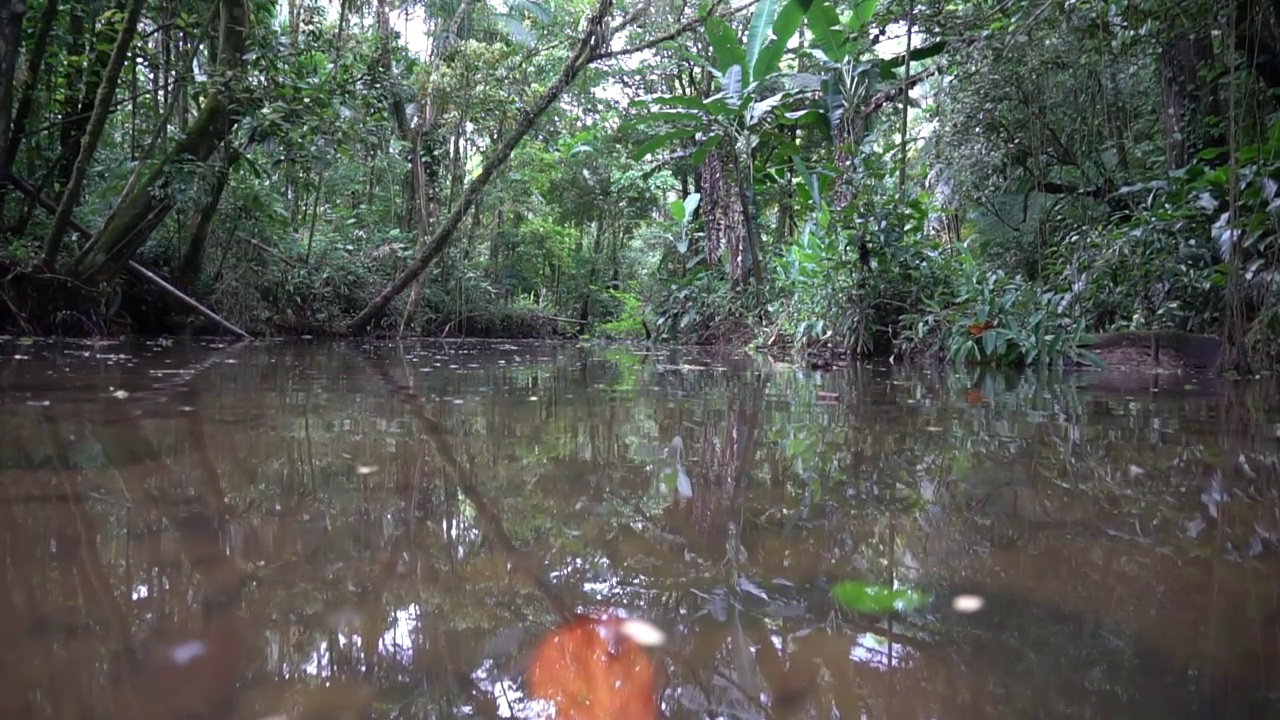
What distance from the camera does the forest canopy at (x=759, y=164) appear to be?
414 cm

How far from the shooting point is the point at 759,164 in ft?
22.7

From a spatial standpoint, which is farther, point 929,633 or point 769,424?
point 769,424

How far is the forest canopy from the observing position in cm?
414

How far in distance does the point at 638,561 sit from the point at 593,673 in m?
0.28

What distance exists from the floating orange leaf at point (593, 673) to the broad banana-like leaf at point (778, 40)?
4.46m

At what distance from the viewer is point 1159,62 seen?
5.05 metres

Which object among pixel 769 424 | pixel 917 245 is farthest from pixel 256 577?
pixel 917 245

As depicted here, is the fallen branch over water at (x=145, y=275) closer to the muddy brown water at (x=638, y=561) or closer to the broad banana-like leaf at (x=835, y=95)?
the muddy brown water at (x=638, y=561)

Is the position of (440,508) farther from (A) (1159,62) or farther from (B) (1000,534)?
(A) (1159,62)

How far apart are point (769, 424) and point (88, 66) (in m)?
5.88

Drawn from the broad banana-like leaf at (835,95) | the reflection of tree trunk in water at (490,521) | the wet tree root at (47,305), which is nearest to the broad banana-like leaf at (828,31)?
the broad banana-like leaf at (835,95)

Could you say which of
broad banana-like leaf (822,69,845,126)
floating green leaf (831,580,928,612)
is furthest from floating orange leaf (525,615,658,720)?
broad banana-like leaf (822,69,845,126)

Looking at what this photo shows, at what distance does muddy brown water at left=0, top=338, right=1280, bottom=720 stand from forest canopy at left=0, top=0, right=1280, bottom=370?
2694 mm

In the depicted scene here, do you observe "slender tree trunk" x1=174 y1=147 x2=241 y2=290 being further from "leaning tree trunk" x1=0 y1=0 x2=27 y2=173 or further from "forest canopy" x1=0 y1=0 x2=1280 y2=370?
"leaning tree trunk" x1=0 y1=0 x2=27 y2=173
